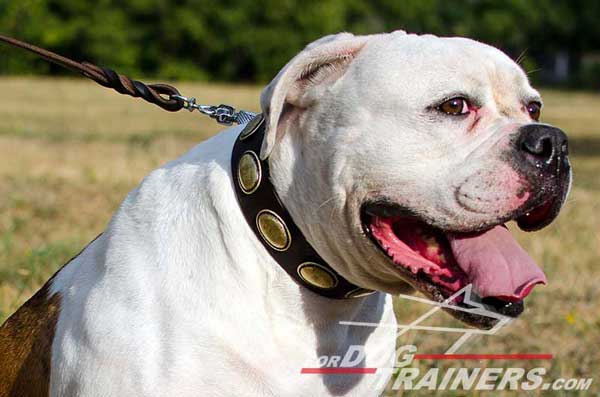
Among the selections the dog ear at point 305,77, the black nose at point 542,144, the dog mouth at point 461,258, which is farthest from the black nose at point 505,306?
the dog ear at point 305,77

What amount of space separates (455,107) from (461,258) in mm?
430

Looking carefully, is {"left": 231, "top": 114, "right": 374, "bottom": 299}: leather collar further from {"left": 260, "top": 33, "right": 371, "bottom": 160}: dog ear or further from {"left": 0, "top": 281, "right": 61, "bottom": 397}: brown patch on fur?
{"left": 0, "top": 281, "right": 61, "bottom": 397}: brown patch on fur

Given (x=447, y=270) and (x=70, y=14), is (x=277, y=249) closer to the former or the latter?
(x=447, y=270)

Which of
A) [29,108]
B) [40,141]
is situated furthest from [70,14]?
[40,141]

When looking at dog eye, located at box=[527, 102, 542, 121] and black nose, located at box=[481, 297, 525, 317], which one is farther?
dog eye, located at box=[527, 102, 542, 121]

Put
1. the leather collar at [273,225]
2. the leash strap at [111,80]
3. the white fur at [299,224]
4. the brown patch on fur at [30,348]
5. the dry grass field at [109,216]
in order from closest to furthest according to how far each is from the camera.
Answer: the white fur at [299,224]
the leather collar at [273,225]
the brown patch on fur at [30,348]
the leash strap at [111,80]
the dry grass field at [109,216]

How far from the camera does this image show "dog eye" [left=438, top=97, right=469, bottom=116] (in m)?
2.74

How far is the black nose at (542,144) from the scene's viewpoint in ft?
8.79

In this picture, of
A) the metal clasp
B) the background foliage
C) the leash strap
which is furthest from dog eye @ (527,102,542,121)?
the background foliage

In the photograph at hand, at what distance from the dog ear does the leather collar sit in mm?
86

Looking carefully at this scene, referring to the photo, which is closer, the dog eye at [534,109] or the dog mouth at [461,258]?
the dog mouth at [461,258]

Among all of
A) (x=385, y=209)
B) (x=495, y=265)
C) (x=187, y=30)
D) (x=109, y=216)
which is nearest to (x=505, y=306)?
(x=495, y=265)

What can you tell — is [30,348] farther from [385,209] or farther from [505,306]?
[505,306]

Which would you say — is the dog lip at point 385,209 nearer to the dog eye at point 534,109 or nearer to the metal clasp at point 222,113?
the dog eye at point 534,109
